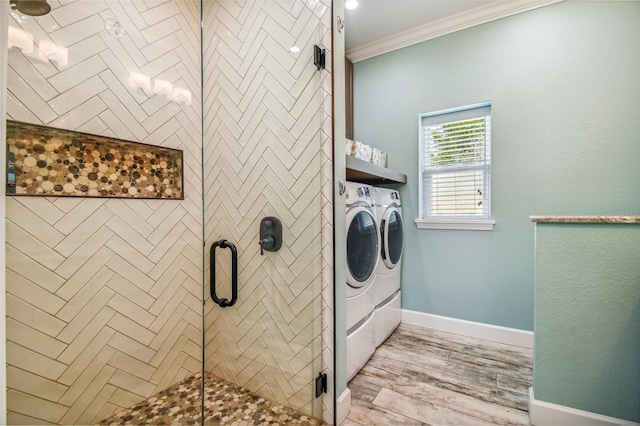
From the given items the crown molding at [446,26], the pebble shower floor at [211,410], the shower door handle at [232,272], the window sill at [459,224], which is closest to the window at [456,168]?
the window sill at [459,224]

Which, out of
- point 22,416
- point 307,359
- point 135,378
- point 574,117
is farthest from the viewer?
point 574,117

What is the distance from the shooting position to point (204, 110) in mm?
1886

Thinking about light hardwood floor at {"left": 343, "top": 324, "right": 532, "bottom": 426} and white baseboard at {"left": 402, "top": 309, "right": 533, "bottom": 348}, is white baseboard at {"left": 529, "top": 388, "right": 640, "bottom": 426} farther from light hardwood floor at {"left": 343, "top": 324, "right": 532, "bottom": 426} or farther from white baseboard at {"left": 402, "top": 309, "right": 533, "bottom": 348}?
white baseboard at {"left": 402, "top": 309, "right": 533, "bottom": 348}

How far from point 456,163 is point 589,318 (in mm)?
1582

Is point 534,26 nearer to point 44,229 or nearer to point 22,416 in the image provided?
point 44,229

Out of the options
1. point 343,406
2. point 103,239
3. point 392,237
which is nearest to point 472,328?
point 392,237

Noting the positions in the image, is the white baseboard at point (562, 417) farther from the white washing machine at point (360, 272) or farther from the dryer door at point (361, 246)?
the dryer door at point (361, 246)

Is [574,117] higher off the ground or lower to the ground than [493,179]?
higher

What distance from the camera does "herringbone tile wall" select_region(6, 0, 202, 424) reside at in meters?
1.24

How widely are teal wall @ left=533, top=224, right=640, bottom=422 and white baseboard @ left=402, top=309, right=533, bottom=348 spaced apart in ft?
3.26

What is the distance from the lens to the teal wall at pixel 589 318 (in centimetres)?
128

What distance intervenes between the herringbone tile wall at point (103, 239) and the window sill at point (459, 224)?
1977 millimetres

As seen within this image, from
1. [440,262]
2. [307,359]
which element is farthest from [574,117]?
[307,359]

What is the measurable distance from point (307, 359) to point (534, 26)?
2.97m
